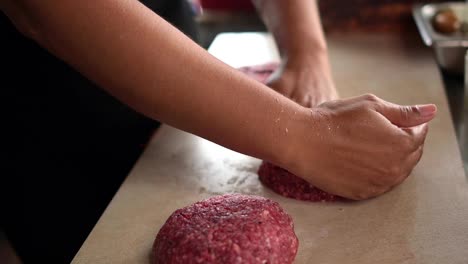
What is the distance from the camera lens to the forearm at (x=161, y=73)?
99 cm

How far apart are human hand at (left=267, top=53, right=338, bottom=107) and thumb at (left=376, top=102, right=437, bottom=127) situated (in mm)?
301

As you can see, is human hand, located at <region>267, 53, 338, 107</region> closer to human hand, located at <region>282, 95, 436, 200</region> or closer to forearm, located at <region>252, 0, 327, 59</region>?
forearm, located at <region>252, 0, 327, 59</region>

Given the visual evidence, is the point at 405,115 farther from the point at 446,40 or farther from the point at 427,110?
the point at 446,40

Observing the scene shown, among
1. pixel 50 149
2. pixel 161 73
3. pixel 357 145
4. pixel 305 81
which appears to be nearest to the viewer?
pixel 161 73

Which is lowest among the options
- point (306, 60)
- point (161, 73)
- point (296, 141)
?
point (306, 60)

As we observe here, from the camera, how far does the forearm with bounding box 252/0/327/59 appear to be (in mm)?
1657

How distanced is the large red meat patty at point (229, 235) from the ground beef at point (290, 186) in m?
0.15

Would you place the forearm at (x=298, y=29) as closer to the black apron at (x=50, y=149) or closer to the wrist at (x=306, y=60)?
the wrist at (x=306, y=60)

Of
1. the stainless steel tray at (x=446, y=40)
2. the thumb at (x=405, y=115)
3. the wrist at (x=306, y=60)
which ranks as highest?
the thumb at (x=405, y=115)

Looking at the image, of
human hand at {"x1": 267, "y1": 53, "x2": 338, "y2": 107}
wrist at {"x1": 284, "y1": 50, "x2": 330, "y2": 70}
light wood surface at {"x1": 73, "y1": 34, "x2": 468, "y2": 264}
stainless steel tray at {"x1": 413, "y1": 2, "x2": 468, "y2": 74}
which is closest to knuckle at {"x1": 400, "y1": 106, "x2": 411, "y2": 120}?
light wood surface at {"x1": 73, "y1": 34, "x2": 468, "y2": 264}

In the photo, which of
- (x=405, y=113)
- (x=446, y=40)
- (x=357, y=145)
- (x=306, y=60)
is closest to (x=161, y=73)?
(x=357, y=145)

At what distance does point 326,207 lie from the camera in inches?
50.4

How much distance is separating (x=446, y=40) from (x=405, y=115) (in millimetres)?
678

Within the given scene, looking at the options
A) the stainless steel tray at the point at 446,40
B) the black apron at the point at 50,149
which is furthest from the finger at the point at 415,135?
the black apron at the point at 50,149
